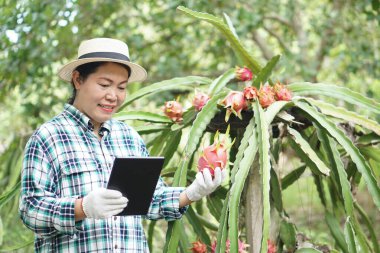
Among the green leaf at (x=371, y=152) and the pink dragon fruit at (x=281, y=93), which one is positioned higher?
the pink dragon fruit at (x=281, y=93)

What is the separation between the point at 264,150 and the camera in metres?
2.18

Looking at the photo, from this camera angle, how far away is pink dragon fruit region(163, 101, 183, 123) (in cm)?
249

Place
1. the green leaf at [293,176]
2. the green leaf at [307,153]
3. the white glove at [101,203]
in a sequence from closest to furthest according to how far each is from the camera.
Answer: the white glove at [101,203] < the green leaf at [307,153] < the green leaf at [293,176]

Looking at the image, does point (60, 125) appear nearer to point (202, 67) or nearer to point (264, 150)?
point (264, 150)

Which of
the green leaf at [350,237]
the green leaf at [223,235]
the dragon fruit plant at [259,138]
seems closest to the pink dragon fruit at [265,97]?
the dragon fruit plant at [259,138]

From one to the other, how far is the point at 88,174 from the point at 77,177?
0.04 m

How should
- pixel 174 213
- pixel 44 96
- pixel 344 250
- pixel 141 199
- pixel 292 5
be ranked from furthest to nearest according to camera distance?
pixel 292 5, pixel 44 96, pixel 344 250, pixel 174 213, pixel 141 199

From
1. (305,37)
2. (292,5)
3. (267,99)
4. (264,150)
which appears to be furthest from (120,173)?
(305,37)

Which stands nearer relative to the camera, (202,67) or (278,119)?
(278,119)

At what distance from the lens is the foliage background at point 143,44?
371 centimetres

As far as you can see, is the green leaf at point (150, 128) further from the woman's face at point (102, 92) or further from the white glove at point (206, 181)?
the white glove at point (206, 181)

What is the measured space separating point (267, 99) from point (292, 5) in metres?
2.95

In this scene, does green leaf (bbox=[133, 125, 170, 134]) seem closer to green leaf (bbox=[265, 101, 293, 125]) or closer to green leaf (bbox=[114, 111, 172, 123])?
green leaf (bbox=[114, 111, 172, 123])

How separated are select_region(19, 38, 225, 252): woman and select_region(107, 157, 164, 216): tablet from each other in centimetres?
4
